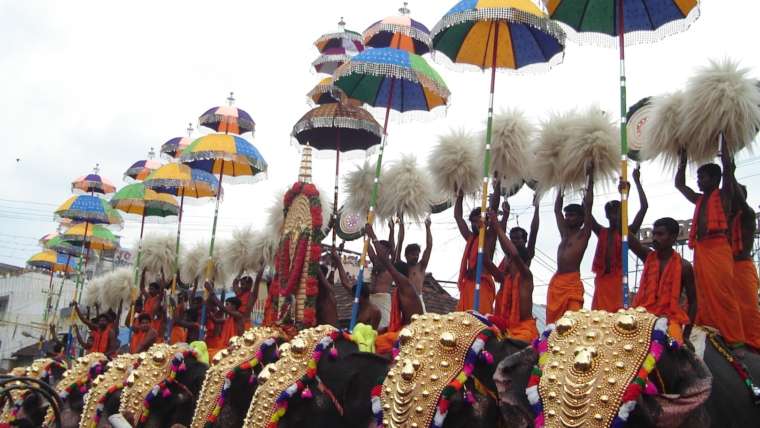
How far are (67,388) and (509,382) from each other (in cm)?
651

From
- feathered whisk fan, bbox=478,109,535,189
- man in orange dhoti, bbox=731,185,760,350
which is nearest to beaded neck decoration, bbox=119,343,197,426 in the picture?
feathered whisk fan, bbox=478,109,535,189

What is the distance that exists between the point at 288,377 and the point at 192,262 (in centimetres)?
857

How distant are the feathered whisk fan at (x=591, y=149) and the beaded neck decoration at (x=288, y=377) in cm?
246

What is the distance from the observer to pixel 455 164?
25.3 ft

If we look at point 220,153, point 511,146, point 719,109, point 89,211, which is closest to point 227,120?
point 220,153

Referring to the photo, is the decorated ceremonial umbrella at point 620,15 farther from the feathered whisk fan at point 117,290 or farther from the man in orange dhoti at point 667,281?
the feathered whisk fan at point 117,290

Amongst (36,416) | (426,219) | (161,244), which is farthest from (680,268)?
(161,244)

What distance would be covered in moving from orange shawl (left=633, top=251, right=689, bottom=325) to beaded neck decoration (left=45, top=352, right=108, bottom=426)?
21.9 ft

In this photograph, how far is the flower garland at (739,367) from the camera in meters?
4.49

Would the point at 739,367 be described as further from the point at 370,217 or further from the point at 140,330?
the point at 140,330

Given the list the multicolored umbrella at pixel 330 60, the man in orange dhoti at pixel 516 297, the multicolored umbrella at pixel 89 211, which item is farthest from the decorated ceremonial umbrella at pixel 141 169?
the man in orange dhoti at pixel 516 297

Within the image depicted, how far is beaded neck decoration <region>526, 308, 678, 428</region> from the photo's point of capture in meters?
3.51

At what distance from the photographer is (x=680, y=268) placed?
5254 mm

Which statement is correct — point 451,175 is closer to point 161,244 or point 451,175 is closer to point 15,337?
point 161,244
